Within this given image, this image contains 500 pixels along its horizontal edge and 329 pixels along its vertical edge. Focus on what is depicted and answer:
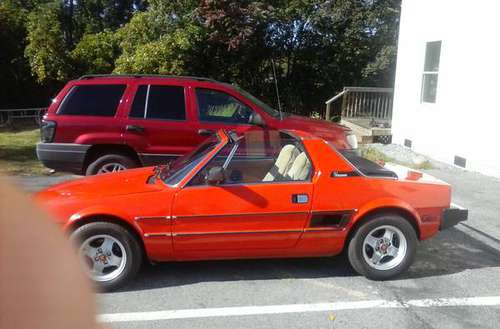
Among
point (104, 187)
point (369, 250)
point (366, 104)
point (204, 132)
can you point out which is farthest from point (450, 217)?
point (366, 104)

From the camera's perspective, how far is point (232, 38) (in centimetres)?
1733

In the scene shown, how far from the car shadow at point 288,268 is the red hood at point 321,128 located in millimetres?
2229

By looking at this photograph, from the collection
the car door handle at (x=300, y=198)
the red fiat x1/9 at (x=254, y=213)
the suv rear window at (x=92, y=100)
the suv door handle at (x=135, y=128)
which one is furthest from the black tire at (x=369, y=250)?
the suv rear window at (x=92, y=100)

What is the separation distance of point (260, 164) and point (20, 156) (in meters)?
8.39

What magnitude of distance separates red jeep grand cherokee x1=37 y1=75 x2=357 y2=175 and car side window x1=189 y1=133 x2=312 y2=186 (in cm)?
201

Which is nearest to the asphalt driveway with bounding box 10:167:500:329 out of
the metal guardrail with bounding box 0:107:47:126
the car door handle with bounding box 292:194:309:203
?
the car door handle with bounding box 292:194:309:203

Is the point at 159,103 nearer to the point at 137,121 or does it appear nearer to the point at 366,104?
the point at 137,121

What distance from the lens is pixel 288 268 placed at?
4.80 metres

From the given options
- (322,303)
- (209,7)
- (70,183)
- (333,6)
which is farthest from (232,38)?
(322,303)

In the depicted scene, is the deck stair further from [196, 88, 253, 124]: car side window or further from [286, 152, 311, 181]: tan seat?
[286, 152, 311, 181]: tan seat

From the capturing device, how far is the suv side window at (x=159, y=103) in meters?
7.16

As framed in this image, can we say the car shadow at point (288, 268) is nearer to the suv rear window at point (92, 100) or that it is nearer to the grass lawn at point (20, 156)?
the suv rear window at point (92, 100)

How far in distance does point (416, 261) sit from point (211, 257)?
2104mm

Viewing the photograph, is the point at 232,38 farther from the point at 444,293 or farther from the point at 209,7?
the point at 444,293
